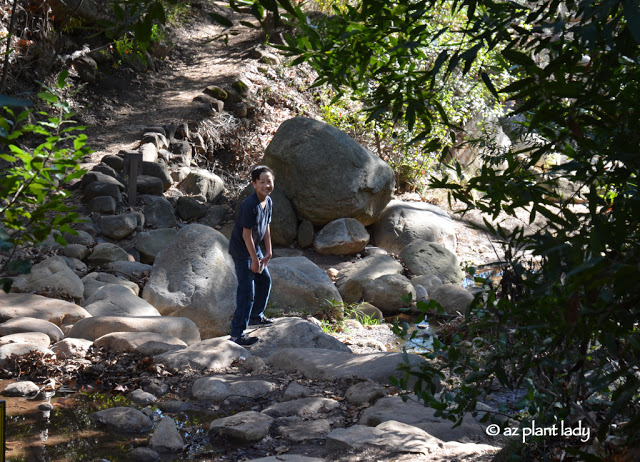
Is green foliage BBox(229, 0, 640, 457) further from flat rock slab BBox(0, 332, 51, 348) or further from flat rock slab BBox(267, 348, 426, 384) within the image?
flat rock slab BBox(0, 332, 51, 348)

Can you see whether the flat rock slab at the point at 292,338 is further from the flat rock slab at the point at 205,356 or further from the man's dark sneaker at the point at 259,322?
the flat rock slab at the point at 205,356

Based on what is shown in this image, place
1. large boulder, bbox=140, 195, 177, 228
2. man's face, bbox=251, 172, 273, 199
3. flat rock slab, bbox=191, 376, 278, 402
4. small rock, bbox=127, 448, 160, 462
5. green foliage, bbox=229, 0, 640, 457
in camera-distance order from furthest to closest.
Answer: large boulder, bbox=140, 195, 177, 228, man's face, bbox=251, 172, 273, 199, flat rock slab, bbox=191, 376, 278, 402, small rock, bbox=127, 448, 160, 462, green foliage, bbox=229, 0, 640, 457

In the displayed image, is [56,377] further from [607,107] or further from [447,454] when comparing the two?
[607,107]

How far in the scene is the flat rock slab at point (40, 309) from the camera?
18.5 ft

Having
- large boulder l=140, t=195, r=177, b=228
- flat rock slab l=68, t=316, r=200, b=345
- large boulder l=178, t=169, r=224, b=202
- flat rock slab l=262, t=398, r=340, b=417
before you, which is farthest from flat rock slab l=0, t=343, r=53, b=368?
large boulder l=178, t=169, r=224, b=202

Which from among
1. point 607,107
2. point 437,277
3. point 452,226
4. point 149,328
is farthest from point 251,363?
point 452,226

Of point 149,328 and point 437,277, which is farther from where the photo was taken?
point 437,277

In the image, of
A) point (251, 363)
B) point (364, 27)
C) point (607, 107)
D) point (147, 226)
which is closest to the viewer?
point (607, 107)

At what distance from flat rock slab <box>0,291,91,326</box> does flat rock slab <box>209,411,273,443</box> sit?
8.69 ft

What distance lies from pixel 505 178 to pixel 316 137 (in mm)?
8455

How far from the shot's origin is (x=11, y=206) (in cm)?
169

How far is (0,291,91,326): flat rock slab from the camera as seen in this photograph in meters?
5.64

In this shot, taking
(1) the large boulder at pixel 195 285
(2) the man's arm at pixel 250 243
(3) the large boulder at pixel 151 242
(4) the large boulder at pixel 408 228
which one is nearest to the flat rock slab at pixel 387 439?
(2) the man's arm at pixel 250 243

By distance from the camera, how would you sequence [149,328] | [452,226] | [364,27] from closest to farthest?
[364,27] → [149,328] → [452,226]
